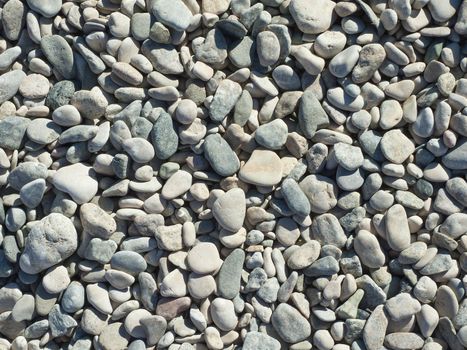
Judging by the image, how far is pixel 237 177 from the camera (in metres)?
1.60

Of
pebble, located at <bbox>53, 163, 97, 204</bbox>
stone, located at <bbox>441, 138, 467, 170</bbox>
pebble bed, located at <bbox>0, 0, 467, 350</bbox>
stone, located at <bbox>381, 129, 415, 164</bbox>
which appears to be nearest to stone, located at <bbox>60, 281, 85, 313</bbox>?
pebble bed, located at <bbox>0, 0, 467, 350</bbox>

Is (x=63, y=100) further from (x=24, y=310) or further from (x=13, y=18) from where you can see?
(x=24, y=310)

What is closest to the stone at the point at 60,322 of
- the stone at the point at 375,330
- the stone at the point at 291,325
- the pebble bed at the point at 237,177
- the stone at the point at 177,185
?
the pebble bed at the point at 237,177

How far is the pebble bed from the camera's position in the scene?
1.55 meters

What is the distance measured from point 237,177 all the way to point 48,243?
1.61 feet

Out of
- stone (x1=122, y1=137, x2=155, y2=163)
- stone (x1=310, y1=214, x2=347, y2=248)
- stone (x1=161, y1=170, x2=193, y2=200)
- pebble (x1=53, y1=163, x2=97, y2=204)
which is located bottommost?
stone (x1=310, y1=214, x2=347, y2=248)

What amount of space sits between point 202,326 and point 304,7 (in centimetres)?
85

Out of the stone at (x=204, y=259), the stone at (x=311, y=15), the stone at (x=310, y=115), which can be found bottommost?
the stone at (x=204, y=259)

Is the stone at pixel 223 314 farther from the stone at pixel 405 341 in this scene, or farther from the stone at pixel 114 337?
the stone at pixel 405 341

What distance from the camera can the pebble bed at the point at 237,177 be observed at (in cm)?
155

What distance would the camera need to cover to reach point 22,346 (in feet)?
5.09

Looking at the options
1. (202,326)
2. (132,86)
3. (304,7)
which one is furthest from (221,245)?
(304,7)

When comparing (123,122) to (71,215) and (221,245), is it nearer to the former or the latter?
(71,215)

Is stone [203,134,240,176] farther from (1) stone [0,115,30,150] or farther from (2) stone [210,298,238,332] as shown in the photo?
(1) stone [0,115,30,150]
